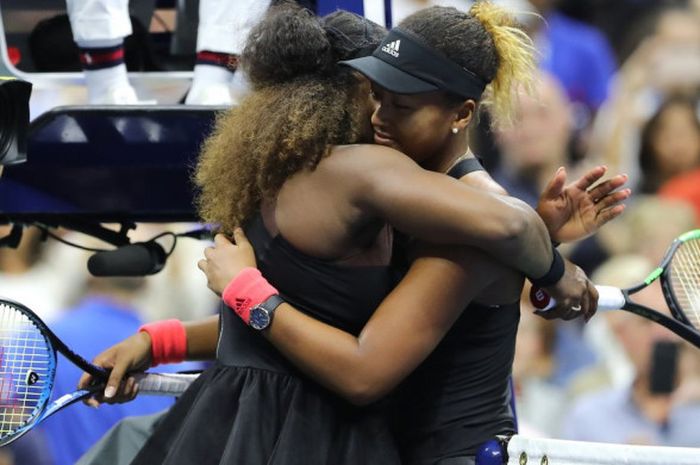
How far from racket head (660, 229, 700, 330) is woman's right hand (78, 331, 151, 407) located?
108 cm

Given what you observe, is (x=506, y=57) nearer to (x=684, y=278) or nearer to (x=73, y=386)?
(x=684, y=278)

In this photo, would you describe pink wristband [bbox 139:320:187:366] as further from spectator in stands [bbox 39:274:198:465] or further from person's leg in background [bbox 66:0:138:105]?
spectator in stands [bbox 39:274:198:465]

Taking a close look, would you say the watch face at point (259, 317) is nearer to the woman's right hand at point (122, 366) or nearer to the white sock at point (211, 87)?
the woman's right hand at point (122, 366)

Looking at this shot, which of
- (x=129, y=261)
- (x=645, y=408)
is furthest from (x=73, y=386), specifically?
(x=645, y=408)

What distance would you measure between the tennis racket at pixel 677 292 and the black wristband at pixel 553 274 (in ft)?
1.30

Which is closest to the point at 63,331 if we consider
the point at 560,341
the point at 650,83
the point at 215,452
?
the point at 215,452

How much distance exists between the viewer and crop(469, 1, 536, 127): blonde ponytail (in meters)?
2.53

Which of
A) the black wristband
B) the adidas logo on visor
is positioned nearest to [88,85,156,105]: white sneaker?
the adidas logo on visor

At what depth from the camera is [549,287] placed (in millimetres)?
2496

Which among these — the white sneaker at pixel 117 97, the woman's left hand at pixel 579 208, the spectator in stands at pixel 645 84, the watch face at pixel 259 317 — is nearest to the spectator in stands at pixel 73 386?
the white sneaker at pixel 117 97

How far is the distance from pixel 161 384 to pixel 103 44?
85 cm

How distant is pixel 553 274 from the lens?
2.47 metres

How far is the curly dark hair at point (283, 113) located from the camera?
2.43 m

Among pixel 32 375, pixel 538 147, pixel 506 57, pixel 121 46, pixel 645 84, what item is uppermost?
pixel 506 57
